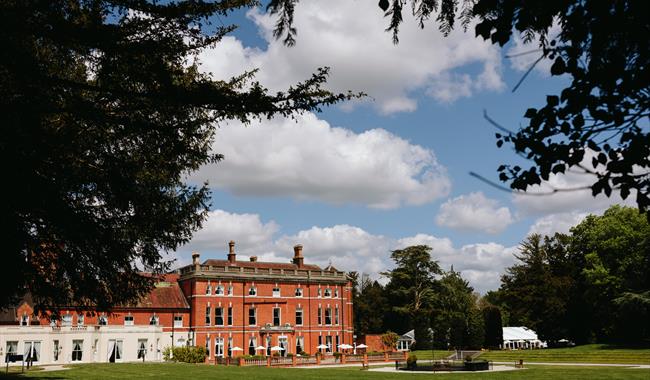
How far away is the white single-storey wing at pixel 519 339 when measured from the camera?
240 feet

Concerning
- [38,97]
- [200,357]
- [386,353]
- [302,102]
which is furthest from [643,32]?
[386,353]

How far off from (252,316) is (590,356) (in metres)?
31.8

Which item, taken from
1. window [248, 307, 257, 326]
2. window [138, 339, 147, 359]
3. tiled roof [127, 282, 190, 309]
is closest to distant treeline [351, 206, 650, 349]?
window [248, 307, 257, 326]

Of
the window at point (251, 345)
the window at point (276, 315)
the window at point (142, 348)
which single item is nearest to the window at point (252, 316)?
the window at point (251, 345)

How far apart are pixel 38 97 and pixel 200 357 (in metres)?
45.0

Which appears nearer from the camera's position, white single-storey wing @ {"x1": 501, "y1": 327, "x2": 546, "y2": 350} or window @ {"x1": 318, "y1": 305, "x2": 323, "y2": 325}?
window @ {"x1": 318, "y1": 305, "x2": 323, "y2": 325}

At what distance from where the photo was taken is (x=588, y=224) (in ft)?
213

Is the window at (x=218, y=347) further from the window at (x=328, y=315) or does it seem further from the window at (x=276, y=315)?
the window at (x=328, y=315)

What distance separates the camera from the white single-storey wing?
73250 mm

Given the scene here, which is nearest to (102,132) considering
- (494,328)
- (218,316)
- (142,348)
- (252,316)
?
(142,348)

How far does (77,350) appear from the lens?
158ft

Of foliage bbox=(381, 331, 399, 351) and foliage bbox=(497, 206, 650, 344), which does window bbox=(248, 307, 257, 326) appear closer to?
foliage bbox=(381, 331, 399, 351)

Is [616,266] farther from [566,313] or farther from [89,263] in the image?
[89,263]

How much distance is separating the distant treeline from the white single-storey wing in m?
3.10
